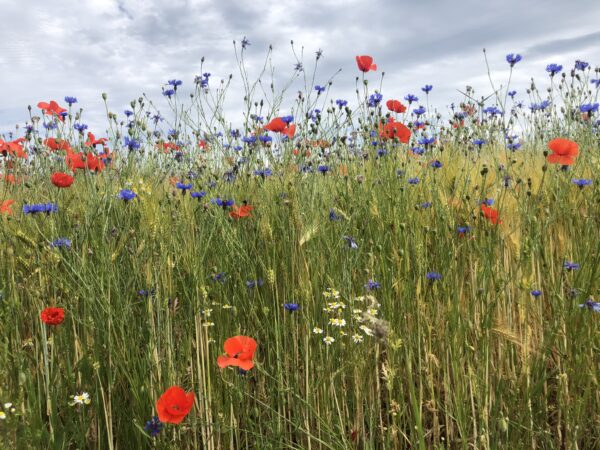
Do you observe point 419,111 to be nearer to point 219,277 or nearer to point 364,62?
point 364,62

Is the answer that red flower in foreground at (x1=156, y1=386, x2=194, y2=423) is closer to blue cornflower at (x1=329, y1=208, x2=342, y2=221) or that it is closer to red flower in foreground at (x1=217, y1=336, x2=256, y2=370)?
red flower in foreground at (x1=217, y1=336, x2=256, y2=370)

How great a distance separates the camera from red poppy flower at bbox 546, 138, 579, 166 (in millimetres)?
2018

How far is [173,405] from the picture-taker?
1.31 meters

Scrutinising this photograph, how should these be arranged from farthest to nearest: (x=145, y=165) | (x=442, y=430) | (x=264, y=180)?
(x=145, y=165) → (x=264, y=180) → (x=442, y=430)

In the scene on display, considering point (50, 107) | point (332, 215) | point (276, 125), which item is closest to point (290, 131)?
point (276, 125)

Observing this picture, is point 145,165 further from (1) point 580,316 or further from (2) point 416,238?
(1) point 580,316

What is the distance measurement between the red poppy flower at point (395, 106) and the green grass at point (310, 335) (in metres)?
0.73

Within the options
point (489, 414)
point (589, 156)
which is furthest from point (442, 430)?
point (589, 156)

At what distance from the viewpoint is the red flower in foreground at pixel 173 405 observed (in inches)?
50.3

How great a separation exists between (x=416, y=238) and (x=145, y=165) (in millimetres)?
2355

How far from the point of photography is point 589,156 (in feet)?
9.48

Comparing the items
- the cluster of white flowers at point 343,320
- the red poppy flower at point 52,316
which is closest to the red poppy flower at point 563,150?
the cluster of white flowers at point 343,320

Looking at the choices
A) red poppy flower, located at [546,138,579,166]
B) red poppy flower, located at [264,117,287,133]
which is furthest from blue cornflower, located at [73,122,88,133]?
red poppy flower, located at [546,138,579,166]

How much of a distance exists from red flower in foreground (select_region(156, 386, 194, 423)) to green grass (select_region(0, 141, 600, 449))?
7cm
